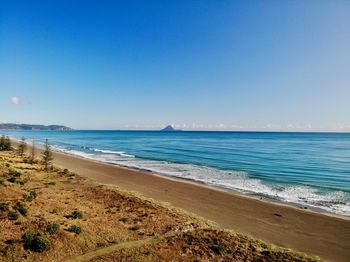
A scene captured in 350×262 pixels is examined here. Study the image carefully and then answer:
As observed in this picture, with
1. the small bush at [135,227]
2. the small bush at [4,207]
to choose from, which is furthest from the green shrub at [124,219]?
the small bush at [4,207]

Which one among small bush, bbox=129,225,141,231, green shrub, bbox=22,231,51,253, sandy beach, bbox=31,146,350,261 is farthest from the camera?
sandy beach, bbox=31,146,350,261

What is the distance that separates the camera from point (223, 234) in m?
16.0

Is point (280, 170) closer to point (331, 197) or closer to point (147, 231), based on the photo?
point (331, 197)

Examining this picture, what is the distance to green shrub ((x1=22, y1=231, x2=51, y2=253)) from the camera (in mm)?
12805

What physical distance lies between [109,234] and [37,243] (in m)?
3.61

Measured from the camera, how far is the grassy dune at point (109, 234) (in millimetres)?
12969

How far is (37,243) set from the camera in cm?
1291

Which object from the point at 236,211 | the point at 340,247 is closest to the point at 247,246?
the point at 340,247

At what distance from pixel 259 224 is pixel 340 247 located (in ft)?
16.2

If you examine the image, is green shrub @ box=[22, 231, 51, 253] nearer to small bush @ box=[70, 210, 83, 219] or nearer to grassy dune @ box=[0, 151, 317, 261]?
grassy dune @ box=[0, 151, 317, 261]

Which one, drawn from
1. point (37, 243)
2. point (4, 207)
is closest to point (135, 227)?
point (37, 243)

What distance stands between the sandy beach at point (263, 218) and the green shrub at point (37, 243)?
1062 centimetres

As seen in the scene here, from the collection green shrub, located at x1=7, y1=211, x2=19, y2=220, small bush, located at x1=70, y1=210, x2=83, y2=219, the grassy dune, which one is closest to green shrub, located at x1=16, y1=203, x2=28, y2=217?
the grassy dune

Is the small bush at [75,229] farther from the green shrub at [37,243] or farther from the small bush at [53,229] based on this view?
the green shrub at [37,243]
